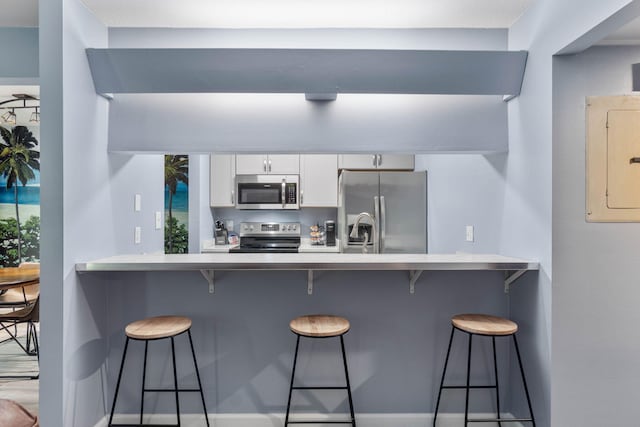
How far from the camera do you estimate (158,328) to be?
1906 millimetres

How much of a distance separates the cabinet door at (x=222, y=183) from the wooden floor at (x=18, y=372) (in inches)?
85.8

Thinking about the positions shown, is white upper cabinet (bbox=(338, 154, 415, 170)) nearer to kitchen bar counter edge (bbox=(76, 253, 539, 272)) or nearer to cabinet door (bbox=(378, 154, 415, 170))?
cabinet door (bbox=(378, 154, 415, 170))

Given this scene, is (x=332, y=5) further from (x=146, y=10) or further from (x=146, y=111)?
(x=146, y=111)

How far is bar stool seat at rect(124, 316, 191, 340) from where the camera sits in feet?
5.97

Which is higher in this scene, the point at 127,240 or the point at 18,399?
the point at 127,240

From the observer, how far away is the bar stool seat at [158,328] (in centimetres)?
182

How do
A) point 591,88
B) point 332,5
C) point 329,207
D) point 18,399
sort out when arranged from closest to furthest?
point 591,88 → point 332,5 → point 18,399 → point 329,207

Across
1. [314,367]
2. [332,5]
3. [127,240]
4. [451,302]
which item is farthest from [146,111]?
[451,302]

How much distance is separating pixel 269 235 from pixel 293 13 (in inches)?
106

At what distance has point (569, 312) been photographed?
1.86 metres

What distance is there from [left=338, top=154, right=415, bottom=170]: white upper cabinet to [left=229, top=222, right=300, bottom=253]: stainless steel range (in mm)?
962

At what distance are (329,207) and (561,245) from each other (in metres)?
2.72

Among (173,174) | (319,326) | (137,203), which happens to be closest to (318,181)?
(173,174)

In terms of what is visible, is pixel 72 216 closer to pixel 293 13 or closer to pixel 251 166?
pixel 293 13
